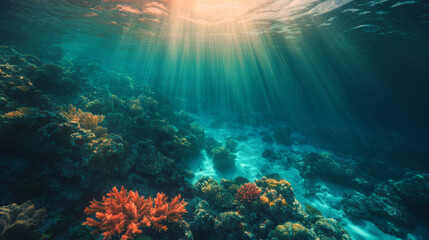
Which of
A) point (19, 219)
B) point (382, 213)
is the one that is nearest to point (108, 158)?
point (19, 219)

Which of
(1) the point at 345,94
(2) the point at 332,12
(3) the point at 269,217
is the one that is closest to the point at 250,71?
(1) the point at 345,94

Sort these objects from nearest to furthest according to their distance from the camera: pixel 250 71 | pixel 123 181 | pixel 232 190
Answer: pixel 123 181
pixel 232 190
pixel 250 71

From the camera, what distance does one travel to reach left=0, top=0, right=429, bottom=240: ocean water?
13.0ft

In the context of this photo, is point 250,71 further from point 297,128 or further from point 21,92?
point 21,92

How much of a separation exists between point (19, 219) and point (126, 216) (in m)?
1.96

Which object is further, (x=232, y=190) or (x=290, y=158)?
(x=290, y=158)

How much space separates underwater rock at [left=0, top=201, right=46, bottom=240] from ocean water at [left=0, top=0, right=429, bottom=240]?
0.02 metres

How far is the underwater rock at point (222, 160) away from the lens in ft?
33.1

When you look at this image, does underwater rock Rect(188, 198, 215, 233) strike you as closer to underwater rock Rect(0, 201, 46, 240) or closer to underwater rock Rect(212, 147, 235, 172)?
underwater rock Rect(0, 201, 46, 240)

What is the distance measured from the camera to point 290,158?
1273 cm

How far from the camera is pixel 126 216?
3252 millimetres

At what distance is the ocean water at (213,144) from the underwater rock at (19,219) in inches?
0.9

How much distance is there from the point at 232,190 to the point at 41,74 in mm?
12244

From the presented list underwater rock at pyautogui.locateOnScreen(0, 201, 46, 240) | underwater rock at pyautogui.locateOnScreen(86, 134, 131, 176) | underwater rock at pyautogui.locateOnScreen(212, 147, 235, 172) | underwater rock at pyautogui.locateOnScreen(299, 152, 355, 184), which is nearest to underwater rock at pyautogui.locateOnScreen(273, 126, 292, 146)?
underwater rock at pyautogui.locateOnScreen(299, 152, 355, 184)
